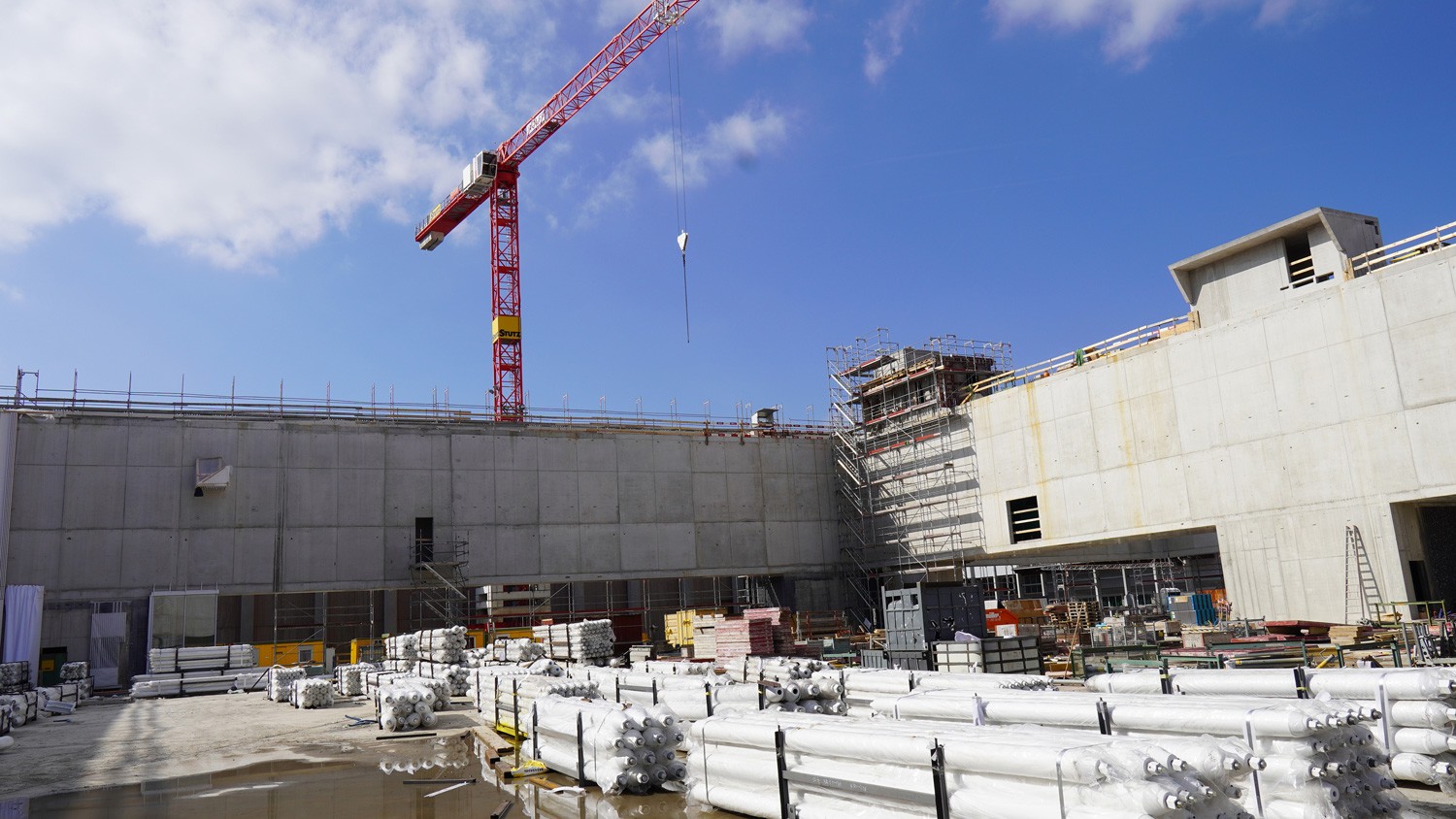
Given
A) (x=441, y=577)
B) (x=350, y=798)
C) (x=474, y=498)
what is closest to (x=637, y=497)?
(x=474, y=498)

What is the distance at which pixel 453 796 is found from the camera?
34.7ft

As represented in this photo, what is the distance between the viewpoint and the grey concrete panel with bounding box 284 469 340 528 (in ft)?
118

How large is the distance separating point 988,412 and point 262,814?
2965 centimetres

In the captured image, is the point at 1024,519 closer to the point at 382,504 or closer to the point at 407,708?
the point at 382,504

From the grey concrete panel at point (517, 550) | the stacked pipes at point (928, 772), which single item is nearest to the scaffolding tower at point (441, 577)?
the grey concrete panel at point (517, 550)

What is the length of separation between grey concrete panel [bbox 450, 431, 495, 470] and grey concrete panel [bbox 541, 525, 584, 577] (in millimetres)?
3507

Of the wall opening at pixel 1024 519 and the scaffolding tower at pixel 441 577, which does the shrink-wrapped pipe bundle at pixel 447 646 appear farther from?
the wall opening at pixel 1024 519

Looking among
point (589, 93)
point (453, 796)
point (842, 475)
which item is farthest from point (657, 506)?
point (453, 796)

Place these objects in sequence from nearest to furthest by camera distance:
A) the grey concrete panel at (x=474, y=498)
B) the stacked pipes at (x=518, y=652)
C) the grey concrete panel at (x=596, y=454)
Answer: the stacked pipes at (x=518, y=652) → the grey concrete panel at (x=474, y=498) → the grey concrete panel at (x=596, y=454)

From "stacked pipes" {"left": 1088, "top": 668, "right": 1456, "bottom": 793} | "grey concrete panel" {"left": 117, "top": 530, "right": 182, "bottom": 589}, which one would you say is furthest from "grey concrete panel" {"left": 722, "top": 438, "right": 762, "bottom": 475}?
"stacked pipes" {"left": 1088, "top": 668, "right": 1456, "bottom": 793}

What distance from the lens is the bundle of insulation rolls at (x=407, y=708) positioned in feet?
54.5

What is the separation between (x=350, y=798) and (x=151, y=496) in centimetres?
2828

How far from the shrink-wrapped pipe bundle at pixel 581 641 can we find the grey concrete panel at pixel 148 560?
14.4 meters

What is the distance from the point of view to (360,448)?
37.2 meters
